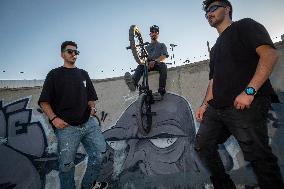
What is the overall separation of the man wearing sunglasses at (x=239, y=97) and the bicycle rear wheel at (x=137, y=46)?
2909mm

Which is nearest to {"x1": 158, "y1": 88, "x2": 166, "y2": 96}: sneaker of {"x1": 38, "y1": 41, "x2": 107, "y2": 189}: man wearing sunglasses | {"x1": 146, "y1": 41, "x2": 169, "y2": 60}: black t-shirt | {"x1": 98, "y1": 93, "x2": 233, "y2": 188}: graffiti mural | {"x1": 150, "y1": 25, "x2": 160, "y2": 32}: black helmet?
{"x1": 98, "y1": 93, "x2": 233, "y2": 188}: graffiti mural

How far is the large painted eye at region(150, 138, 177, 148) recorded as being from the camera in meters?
5.91

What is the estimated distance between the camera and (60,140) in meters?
3.90

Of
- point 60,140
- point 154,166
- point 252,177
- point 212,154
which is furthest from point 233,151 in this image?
point 60,140

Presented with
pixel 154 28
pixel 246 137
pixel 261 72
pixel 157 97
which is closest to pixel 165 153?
pixel 157 97

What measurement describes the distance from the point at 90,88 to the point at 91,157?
1.24 metres

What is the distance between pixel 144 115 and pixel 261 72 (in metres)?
3.84

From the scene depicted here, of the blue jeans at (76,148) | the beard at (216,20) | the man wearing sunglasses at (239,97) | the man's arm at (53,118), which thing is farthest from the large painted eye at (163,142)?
the beard at (216,20)

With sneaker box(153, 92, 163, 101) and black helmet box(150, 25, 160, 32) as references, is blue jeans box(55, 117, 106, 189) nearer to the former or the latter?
sneaker box(153, 92, 163, 101)

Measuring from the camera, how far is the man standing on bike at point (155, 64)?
6496mm

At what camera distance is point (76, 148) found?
401 cm

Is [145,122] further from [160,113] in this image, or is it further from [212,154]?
[212,154]

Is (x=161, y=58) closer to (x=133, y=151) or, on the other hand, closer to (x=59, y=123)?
(x=133, y=151)

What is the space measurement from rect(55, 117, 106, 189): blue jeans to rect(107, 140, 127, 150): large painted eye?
2.03 m
